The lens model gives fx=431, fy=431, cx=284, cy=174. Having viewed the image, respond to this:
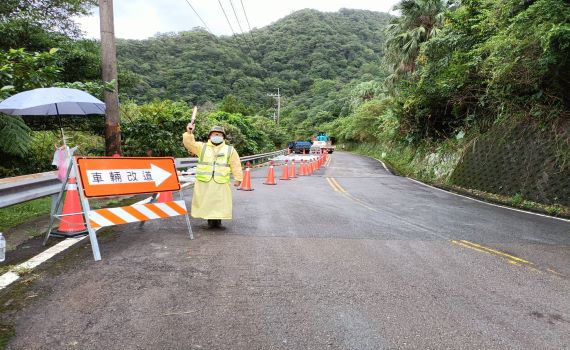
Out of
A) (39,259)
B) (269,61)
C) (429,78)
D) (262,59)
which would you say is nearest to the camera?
(39,259)

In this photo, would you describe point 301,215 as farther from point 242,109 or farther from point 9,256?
point 242,109

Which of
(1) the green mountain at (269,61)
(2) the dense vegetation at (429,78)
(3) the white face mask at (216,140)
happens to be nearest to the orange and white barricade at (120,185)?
(3) the white face mask at (216,140)

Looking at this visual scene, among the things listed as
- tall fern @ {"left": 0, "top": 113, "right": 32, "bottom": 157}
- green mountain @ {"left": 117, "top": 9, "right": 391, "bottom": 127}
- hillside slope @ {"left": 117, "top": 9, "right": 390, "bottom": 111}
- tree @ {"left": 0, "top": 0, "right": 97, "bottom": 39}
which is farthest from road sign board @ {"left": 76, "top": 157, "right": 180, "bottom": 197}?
green mountain @ {"left": 117, "top": 9, "right": 391, "bottom": 127}

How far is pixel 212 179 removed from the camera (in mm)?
7039

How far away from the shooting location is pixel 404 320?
12.0 feet

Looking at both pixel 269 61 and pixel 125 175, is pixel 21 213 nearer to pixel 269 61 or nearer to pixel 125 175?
pixel 125 175

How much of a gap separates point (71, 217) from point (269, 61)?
94.5 metres

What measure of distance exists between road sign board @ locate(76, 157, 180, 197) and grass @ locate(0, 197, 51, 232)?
208 centimetres

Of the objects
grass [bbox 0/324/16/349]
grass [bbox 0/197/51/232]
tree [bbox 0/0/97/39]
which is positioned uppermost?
tree [bbox 0/0/97/39]

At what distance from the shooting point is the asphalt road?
330cm

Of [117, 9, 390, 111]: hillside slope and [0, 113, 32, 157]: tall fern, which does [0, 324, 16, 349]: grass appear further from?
[117, 9, 390, 111]: hillside slope

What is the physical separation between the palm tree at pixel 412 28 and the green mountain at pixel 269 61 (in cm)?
2348

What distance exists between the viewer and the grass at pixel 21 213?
23.3 ft

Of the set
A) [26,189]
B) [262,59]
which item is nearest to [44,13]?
[26,189]
